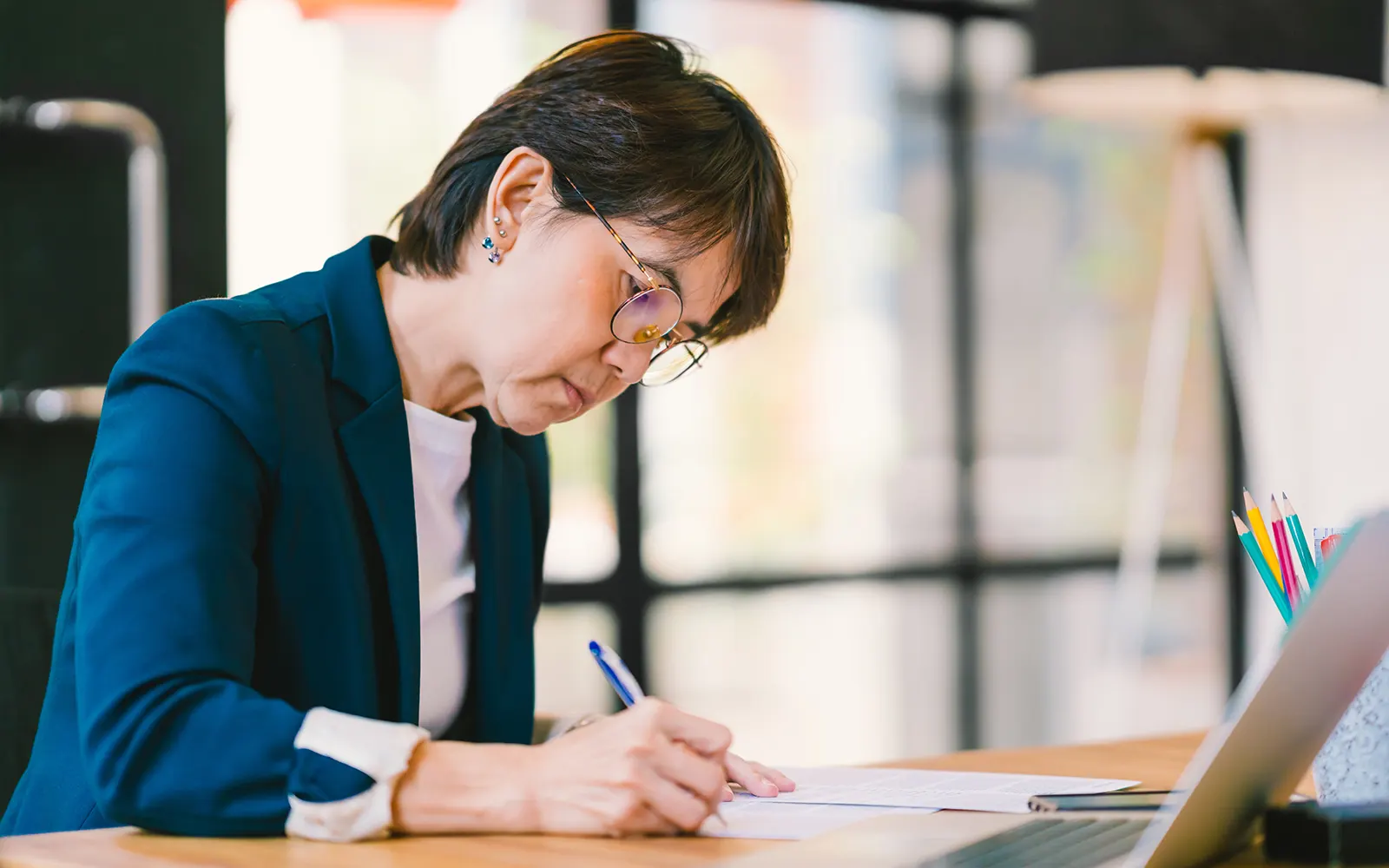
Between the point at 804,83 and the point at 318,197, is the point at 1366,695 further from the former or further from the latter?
the point at 804,83

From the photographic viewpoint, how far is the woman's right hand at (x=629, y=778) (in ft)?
3.18

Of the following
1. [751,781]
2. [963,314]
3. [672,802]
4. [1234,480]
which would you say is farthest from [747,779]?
[1234,480]

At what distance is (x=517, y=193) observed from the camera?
4.47 feet

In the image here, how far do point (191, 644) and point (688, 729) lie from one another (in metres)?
Answer: 0.33

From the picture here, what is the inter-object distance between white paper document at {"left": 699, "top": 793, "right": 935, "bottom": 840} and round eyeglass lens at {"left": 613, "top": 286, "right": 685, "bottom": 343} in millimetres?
405

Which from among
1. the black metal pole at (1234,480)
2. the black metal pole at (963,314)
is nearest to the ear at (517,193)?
the black metal pole at (963,314)

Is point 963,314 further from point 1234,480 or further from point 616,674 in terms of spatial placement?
point 616,674

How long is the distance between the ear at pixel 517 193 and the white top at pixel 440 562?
0.19 meters

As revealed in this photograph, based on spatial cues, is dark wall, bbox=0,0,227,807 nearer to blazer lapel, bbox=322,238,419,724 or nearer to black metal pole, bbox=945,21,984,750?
blazer lapel, bbox=322,238,419,724

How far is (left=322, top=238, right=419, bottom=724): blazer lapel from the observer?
1.29m

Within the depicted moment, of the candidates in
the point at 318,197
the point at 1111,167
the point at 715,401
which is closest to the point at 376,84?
the point at 318,197

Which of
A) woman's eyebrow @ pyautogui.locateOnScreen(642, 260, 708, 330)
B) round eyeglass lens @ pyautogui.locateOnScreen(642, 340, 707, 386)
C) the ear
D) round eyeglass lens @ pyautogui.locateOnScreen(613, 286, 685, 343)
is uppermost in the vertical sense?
the ear

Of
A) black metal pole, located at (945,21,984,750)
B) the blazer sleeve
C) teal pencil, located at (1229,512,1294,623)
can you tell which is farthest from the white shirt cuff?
black metal pole, located at (945,21,984,750)

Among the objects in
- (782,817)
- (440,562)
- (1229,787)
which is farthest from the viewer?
(440,562)
